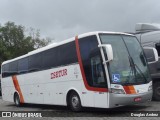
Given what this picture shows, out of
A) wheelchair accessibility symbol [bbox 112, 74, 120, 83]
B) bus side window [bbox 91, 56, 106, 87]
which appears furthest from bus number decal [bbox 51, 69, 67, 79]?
wheelchair accessibility symbol [bbox 112, 74, 120, 83]

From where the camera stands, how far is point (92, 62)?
468 inches

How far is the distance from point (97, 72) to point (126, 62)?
1101mm

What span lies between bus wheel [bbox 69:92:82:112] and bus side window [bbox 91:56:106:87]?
1448 mm

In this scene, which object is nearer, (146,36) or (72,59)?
(72,59)

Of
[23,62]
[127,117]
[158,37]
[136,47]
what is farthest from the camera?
[23,62]

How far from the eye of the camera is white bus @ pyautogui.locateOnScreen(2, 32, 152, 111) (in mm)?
11188

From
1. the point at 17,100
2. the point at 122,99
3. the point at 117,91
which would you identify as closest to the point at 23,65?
the point at 17,100

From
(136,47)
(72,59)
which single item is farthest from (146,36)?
(72,59)

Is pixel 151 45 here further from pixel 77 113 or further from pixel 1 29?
pixel 1 29

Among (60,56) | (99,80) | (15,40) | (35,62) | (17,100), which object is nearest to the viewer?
(99,80)

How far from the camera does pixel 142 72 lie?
Result: 1198cm

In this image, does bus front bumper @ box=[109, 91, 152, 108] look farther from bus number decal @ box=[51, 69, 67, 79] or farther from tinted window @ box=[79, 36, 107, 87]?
bus number decal @ box=[51, 69, 67, 79]

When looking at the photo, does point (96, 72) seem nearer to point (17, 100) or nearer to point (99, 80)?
point (99, 80)

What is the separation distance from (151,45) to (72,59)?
4757 mm
